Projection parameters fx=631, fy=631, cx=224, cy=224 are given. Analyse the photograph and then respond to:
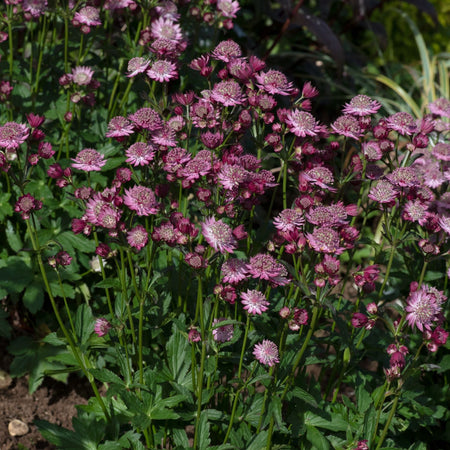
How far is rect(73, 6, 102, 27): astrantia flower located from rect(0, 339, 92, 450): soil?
1497 mm

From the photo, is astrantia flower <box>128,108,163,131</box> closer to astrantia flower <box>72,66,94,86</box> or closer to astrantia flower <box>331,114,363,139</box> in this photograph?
astrantia flower <box>331,114,363,139</box>

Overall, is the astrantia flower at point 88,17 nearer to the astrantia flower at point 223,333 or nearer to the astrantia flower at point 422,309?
the astrantia flower at point 223,333

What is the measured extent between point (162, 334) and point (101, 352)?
15.0 inches

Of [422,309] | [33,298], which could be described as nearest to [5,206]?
[33,298]

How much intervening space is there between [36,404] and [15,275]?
22.9 inches

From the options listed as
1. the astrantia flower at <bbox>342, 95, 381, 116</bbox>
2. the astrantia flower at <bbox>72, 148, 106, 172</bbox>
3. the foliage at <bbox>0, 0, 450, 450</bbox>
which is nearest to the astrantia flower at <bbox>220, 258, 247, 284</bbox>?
the foliage at <bbox>0, 0, 450, 450</bbox>

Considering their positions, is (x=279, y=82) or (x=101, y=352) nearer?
(x=279, y=82)

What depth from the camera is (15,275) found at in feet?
8.34

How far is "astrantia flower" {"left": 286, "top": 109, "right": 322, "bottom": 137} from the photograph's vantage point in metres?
1.90

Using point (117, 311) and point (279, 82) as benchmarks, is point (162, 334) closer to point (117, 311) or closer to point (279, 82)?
point (117, 311)

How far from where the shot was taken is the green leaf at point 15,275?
249cm

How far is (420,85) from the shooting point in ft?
15.1

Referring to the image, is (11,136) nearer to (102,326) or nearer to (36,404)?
(102,326)

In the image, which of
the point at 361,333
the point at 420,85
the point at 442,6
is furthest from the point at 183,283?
the point at 442,6
